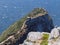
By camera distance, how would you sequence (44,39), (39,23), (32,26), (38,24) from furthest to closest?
(39,23), (38,24), (32,26), (44,39)

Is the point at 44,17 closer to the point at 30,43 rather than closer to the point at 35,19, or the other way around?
the point at 35,19

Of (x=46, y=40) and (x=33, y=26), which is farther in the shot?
(x=33, y=26)

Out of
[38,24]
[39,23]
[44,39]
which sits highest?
[39,23]

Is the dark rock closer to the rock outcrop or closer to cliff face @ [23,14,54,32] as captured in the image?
cliff face @ [23,14,54,32]

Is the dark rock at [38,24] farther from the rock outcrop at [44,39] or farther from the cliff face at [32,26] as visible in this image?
the rock outcrop at [44,39]

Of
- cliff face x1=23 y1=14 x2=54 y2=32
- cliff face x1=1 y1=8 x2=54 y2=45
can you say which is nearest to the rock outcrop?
cliff face x1=1 y1=8 x2=54 y2=45

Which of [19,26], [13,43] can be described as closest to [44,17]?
[19,26]

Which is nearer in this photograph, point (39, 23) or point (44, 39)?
point (44, 39)

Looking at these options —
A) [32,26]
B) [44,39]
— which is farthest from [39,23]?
[44,39]

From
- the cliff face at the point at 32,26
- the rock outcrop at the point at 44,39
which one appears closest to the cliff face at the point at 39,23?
the cliff face at the point at 32,26

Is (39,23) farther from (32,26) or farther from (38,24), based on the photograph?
(32,26)

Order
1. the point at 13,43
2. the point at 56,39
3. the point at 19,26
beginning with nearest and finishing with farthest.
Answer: the point at 56,39 → the point at 13,43 → the point at 19,26
